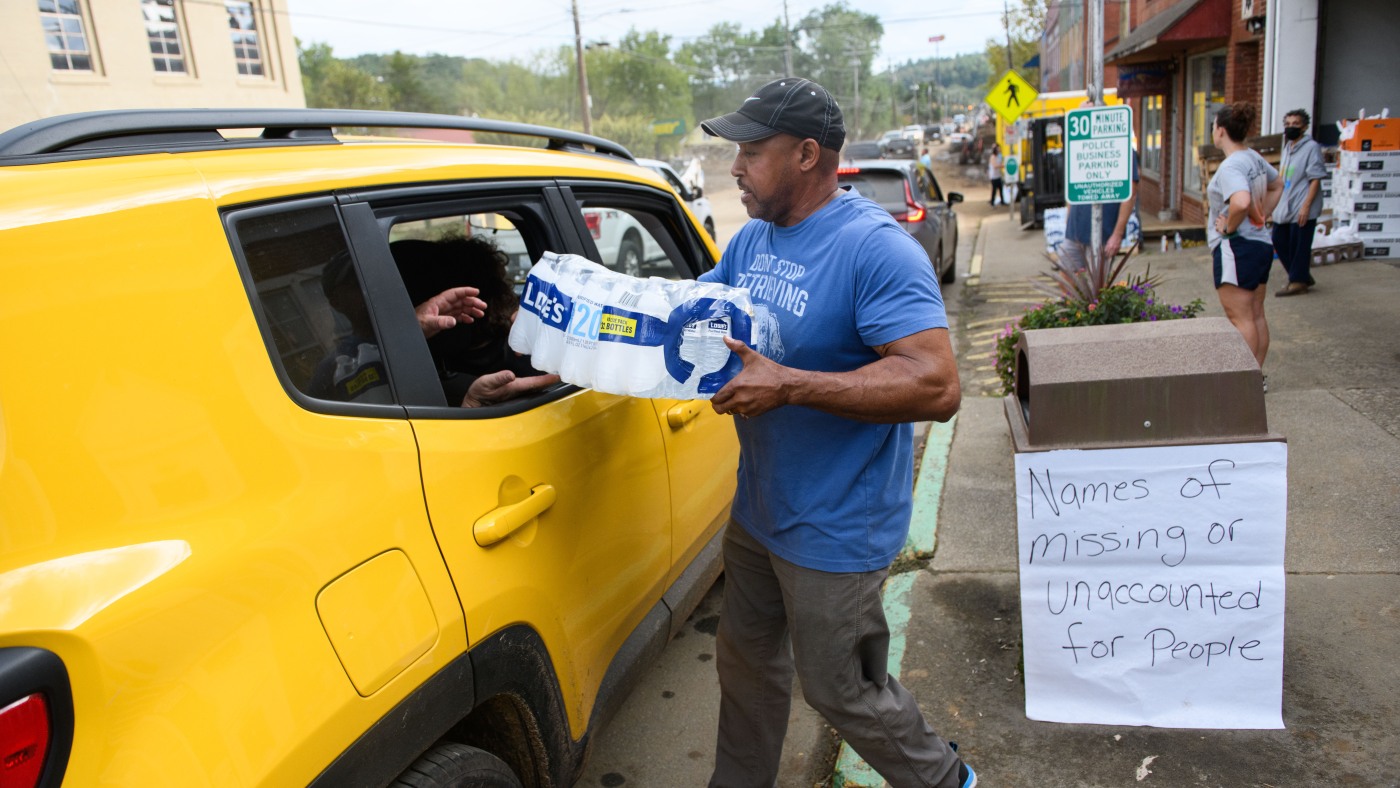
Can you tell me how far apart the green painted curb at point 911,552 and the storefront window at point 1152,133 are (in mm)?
15560

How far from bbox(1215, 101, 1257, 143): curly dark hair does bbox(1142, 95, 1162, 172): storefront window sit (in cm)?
1444

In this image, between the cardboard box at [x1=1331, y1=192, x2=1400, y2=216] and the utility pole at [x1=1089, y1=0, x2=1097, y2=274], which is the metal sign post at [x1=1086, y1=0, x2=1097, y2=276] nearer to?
the utility pole at [x1=1089, y1=0, x2=1097, y2=274]

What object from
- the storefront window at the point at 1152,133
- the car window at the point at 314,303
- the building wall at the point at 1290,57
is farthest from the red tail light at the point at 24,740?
the storefront window at the point at 1152,133

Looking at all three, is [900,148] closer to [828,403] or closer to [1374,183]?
[1374,183]

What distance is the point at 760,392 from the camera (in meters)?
2.04

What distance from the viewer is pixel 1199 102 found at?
16.5 m

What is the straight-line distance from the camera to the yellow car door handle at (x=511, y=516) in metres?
1.97

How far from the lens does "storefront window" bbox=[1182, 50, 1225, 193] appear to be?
1523 centimetres

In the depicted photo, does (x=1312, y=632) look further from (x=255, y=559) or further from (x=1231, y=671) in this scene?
(x=255, y=559)

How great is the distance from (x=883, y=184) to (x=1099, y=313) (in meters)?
6.67

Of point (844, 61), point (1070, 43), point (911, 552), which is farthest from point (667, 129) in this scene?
point (911, 552)

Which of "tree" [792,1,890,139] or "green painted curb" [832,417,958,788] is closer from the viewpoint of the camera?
"green painted curb" [832,417,958,788]

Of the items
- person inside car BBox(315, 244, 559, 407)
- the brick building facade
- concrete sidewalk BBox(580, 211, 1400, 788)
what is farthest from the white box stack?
person inside car BBox(315, 244, 559, 407)

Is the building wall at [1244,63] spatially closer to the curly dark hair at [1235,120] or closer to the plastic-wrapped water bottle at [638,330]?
the curly dark hair at [1235,120]
